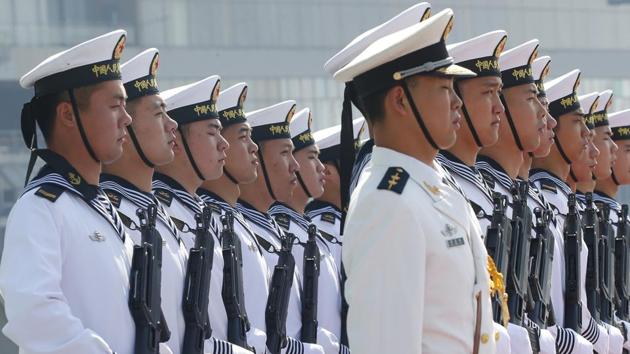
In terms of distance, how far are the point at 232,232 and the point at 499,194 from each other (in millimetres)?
1244

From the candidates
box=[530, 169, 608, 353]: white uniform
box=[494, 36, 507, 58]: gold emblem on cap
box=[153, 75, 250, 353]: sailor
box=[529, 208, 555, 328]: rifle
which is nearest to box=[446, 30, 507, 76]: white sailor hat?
box=[494, 36, 507, 58]: gold emblem on cap

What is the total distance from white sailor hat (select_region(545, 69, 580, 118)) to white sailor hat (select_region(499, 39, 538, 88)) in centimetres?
105

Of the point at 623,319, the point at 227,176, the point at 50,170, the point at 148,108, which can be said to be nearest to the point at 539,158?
the point at 623,319

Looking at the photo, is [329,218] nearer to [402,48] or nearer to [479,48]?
[479,48]

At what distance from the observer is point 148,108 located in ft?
22.0

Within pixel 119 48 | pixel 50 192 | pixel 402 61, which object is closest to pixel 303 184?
pixel 119 48

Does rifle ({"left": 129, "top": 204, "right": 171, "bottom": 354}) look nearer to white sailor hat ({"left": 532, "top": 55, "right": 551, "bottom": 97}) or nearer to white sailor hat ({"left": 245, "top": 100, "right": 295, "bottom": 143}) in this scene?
white sailor hat ({"left": 245, "top": 100, "right": 295, "bottom": 143})

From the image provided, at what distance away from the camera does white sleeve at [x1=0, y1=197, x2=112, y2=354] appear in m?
5.32

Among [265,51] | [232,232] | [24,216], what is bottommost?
[265,51]

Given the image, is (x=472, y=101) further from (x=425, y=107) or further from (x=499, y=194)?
(x=425, y=107)

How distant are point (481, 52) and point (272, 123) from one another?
74.7 inches

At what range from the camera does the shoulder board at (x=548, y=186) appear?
8.43 metres

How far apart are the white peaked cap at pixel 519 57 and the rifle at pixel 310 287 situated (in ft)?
4.40

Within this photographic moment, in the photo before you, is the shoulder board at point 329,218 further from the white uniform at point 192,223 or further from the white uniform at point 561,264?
the white uniform at point 192,223
